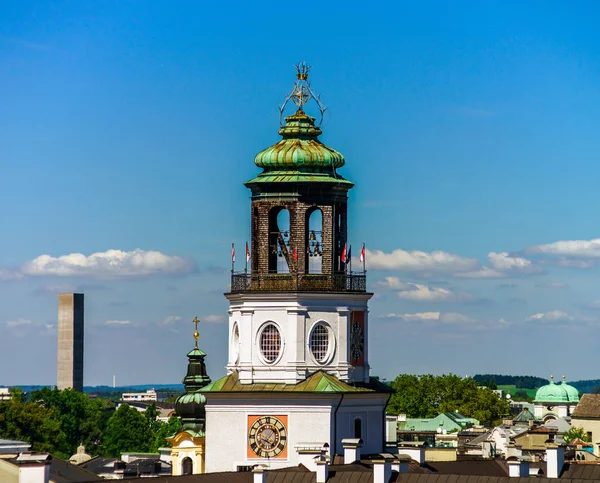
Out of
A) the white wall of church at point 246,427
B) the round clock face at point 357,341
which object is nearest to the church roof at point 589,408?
the round clock face at point 357,341

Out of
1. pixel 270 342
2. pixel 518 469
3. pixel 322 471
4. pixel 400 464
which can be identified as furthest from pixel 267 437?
pixel 322 471

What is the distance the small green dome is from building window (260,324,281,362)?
666 cm

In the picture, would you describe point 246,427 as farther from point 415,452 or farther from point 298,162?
point 298,162

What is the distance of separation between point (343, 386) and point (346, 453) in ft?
18.7

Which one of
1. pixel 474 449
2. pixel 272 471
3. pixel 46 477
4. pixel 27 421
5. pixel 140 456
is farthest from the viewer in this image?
pixel 27 421

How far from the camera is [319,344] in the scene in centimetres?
9444

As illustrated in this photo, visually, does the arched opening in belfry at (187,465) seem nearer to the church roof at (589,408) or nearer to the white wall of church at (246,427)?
the white wall of church at (246,427)

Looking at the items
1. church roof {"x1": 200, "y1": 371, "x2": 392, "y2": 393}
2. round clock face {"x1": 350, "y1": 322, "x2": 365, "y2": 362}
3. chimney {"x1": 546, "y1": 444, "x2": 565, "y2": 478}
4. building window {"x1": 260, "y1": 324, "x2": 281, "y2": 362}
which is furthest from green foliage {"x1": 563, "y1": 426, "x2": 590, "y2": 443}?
chimney {"x1": 546, "y1": 444, "x2": 565, "y2": 478}

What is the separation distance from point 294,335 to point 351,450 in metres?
7.40

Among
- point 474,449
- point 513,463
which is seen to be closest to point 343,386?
point 513,463

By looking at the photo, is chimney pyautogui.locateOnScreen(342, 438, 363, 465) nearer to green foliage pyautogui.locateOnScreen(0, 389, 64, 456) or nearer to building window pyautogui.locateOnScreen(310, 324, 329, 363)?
building window pyautogui.locateOnScreen(310, 324, 329, 363)

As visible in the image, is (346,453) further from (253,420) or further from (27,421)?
(27,421)

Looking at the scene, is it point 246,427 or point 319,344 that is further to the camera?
point 319,344

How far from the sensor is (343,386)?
307ft
